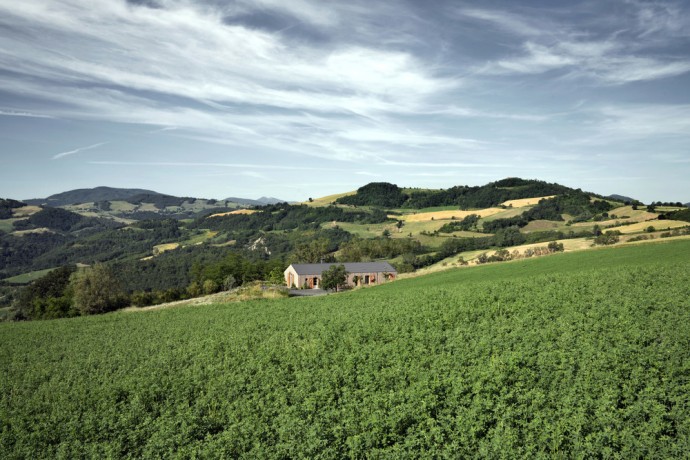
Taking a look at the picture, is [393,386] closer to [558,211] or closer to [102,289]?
[102,289]

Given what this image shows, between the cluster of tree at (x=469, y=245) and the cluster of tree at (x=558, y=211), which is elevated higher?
the cluster of tree at (x=558, y=211)

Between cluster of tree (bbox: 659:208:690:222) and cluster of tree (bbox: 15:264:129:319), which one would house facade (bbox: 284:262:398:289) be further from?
cluster of tree (bbox: 659:208:690:222)

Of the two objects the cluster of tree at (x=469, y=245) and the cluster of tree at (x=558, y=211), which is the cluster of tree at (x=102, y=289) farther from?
the cluster of tree at (x=558, y=211)

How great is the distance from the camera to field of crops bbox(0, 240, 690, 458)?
32.8ft

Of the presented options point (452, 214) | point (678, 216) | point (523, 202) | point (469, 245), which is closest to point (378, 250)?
point (469, 245)

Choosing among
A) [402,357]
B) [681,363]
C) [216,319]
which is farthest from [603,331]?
[216,319]

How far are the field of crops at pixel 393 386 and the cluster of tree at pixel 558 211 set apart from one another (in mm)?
129155

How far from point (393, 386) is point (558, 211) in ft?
517

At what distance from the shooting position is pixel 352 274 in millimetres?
96188

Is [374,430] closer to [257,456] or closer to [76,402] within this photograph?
[257,456]

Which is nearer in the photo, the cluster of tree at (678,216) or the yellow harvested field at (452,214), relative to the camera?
the cluster of tree at (678,216)

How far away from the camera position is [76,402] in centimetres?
1422

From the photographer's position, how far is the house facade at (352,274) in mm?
95062

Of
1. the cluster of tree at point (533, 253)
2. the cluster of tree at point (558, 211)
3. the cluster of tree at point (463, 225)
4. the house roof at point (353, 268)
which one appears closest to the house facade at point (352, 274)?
the house roof at point (353, 268)
